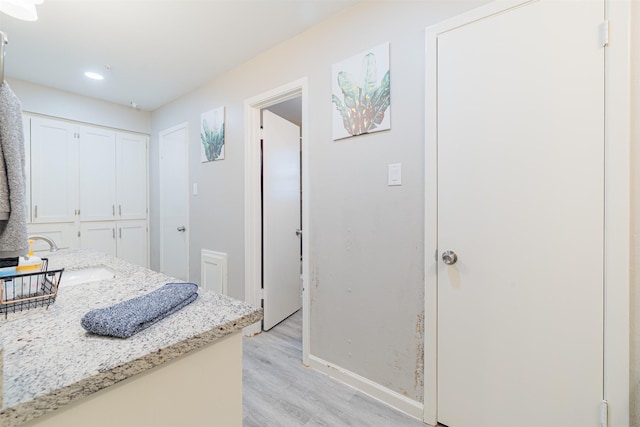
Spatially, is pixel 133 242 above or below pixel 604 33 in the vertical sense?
below

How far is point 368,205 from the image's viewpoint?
162 centimetres

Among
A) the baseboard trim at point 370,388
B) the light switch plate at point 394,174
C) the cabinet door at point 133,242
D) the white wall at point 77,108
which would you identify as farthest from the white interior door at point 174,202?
the light switch plate at point 394,174

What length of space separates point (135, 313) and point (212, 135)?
2295mm

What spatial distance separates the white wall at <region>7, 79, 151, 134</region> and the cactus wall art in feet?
4.62

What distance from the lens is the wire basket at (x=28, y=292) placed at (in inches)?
31.7

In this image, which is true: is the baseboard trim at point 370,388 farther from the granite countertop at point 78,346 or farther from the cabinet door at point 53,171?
the cabinet door at point 53,171

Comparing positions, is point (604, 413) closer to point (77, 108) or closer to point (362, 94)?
point (362, 94)

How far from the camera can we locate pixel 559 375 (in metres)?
1.11

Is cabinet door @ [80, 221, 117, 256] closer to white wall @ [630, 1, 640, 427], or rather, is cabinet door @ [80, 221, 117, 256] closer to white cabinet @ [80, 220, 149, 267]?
white cabinet @ [80, 220, 149, 267]

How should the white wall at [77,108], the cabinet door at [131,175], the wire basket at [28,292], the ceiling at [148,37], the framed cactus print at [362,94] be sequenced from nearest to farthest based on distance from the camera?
the wire basket at [28,292], the framed cactus print at [362,94], the ceiling at [148,37], the white wall at [77,108], the cabinet door at [131,175]

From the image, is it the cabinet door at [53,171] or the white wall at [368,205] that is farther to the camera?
the cabinet door at [53,171]

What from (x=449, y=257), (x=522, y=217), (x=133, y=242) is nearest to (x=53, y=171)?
(x=133, y=242)

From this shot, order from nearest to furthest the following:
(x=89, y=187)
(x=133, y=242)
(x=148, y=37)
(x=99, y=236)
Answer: (x=148, y=37) < (x=89, y=187) < (x=99, y=236) < (x=133, y=242)

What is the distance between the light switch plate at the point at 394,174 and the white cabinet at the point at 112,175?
3488 millimetres
